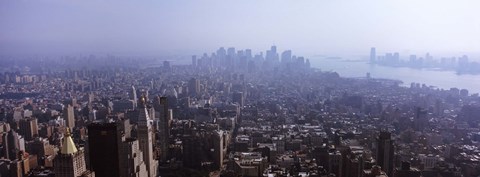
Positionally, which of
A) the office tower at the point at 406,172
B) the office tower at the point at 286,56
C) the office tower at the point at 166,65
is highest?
the office tower at the point at 286,56

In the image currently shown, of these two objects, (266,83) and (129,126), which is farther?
(266,83)

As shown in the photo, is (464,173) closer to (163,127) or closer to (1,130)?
(163,127)

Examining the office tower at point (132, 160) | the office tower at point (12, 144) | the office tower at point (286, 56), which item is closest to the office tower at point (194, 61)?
the office tower at point (286, 56)

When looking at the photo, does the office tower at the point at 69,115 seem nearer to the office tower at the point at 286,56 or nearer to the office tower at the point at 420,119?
the office tower at the point at 420,119

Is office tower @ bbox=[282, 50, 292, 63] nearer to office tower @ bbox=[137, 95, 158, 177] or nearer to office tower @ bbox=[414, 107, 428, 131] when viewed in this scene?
office tower @ bbox=[414, 107, 428, 131]

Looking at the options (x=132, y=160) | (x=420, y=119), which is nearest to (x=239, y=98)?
(x=420, y=119)

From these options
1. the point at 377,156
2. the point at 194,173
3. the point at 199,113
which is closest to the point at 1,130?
the point at 194,173
